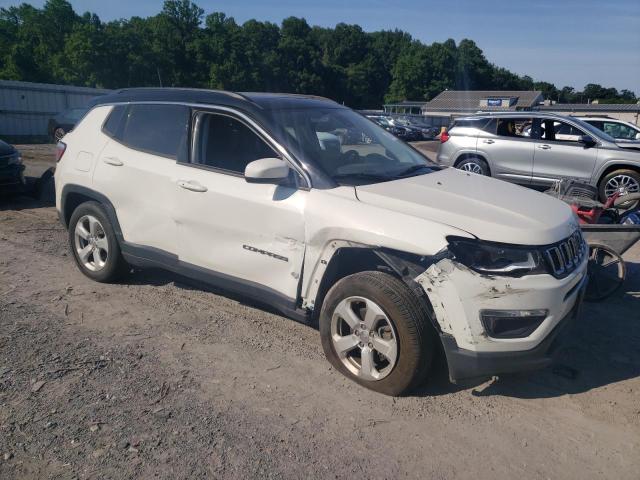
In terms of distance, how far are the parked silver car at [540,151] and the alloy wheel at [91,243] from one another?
8.67 meters

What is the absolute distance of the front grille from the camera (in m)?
3.02

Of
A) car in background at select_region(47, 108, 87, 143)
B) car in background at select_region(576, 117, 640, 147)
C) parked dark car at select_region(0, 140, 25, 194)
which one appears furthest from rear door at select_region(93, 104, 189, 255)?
car in background at select_region(47, 108, 87, 143)

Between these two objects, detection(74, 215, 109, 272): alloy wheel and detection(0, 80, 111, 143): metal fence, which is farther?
detection(0, 80, 111, 143): metal fence

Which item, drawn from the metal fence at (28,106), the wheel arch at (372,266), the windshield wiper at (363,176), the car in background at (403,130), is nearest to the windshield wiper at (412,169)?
the windshield wiper at (363,176)

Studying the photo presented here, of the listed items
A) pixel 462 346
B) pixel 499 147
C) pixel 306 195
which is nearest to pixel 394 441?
pixel 462 346

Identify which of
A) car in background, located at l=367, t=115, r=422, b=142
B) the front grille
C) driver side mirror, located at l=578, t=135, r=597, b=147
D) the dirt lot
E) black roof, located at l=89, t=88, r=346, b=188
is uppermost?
black roof, located at l=89, t=88, r=346, b=188

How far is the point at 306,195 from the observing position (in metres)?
3.43

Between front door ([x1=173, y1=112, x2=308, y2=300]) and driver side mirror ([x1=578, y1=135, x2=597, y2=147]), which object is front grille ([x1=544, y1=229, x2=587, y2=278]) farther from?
driver side mirror ([x1=578, y1=135, x2=597, y2=147])

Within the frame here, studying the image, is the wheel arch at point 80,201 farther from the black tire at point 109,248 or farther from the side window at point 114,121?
the side window at point 114,121

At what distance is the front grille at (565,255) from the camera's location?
3.02 metres

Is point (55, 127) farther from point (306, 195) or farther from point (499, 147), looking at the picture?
point (306, 195)

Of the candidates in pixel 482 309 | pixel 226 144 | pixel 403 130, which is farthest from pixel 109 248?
pixel 403 130

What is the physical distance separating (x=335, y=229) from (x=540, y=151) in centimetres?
881

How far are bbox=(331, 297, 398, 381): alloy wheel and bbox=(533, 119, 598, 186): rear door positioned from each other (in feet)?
28.4
